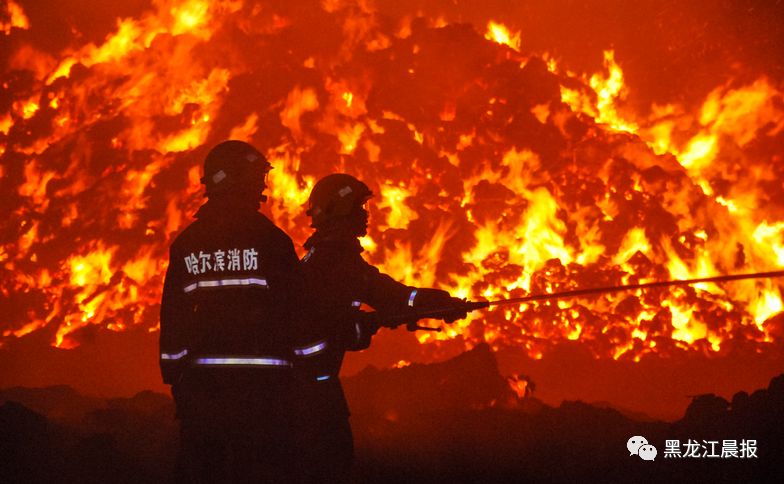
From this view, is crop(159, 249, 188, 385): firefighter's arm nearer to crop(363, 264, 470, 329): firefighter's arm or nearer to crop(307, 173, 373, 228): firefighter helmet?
crop(307, 173, 373, 228): firefighter helmet

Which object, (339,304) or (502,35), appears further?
(502,35)

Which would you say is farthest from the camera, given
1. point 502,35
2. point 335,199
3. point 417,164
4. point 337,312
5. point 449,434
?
point 502,35

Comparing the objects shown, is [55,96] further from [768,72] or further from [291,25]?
[768,72]

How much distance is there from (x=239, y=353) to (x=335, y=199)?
196 centimetres

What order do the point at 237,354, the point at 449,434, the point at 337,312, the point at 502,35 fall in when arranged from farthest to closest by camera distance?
the point at 502,35 → the point at 449,434 → the point at 337,312 → the point at 237,354

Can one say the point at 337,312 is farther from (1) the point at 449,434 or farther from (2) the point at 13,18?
(2) the point at 13,18

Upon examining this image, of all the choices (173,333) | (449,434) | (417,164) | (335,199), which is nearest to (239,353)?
(173,333)

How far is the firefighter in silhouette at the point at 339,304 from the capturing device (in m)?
5.52

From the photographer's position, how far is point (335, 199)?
6.51 meters

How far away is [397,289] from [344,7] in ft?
41.8

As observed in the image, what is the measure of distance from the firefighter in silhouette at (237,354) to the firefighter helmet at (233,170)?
0.83ft

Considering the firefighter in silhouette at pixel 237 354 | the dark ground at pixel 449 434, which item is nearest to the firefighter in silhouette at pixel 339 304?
the firefighter in silhouette at pixel 237 354

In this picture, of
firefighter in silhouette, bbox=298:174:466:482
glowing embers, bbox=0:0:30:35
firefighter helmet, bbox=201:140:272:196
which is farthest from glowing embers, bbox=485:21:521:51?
firefighter helmet, bbox=201:140:272:196

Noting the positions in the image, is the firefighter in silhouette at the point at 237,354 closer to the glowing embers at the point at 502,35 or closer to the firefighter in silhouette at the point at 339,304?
the firefighter in silhouette at the point at 339,304
